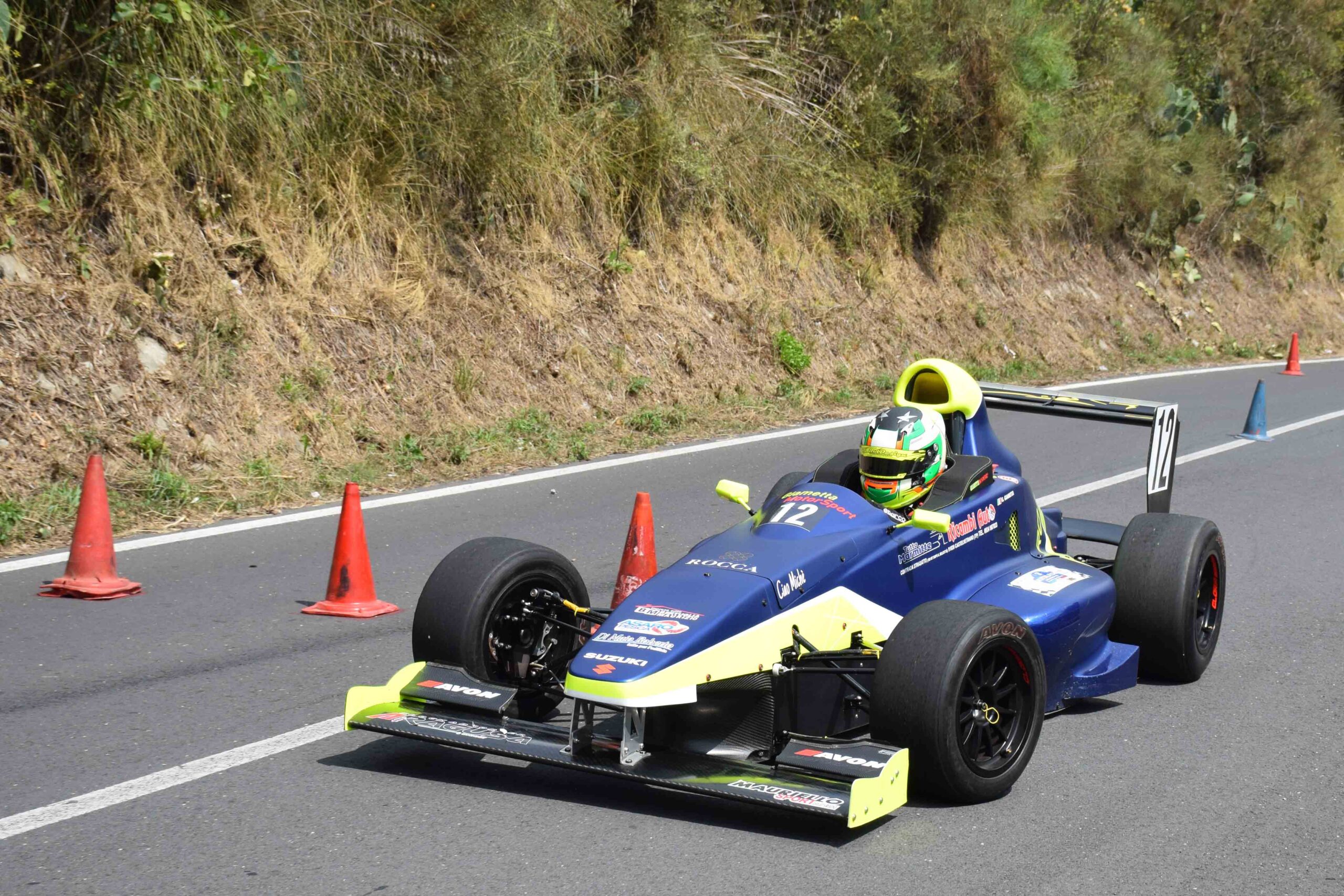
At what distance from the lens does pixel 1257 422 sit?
14781 mm

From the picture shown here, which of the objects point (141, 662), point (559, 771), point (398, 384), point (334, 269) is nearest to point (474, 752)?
point (559, 771)

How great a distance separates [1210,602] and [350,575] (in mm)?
4270

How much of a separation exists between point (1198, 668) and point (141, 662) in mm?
4796

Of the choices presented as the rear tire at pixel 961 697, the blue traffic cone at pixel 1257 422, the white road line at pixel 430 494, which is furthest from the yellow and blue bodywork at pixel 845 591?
the blue traffic cone at pixel 1257 422

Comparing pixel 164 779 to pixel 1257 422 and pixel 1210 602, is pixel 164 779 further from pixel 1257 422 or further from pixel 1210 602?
pixel 1257 422

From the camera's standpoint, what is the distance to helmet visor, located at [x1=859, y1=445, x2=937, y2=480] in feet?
20.2

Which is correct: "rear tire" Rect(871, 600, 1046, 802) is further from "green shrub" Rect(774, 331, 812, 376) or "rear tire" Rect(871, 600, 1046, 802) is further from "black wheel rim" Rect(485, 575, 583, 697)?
"green shrub" Rect(774, 331, 812, 376)

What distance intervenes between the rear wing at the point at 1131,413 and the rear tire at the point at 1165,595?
0.95m

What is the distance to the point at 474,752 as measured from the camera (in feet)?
17.7

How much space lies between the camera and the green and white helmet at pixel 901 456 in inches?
243

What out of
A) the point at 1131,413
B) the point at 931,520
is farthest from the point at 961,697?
the point at 1131,413

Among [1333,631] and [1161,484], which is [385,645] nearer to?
[1161,484]

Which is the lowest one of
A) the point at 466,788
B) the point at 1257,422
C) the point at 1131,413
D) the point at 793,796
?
the point at 466,788

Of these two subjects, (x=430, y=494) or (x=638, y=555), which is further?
(x=430, y=494)
